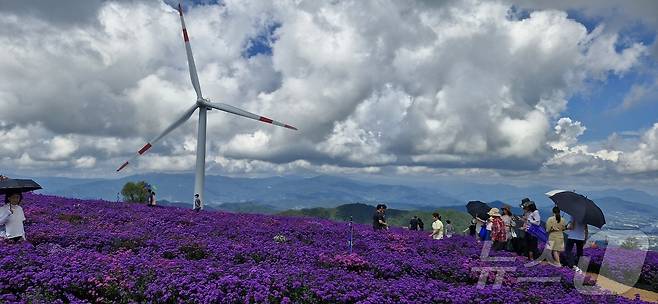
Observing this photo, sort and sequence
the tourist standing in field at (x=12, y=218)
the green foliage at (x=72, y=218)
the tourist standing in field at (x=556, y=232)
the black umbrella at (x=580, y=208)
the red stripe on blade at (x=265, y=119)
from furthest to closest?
the red stripe on blade at (x=265, y=119) < the green foliage at (x=72, y=218) < the tourist standing in field at (x=556, y=232) < the black umbrella at (x=580, y=208) < the tourist standing in field at (x=12, y=218)

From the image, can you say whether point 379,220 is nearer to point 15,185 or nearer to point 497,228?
point 497,228

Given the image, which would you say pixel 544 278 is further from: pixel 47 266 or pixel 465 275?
pixel 47 266

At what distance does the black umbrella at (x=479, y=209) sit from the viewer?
2474 centimetres

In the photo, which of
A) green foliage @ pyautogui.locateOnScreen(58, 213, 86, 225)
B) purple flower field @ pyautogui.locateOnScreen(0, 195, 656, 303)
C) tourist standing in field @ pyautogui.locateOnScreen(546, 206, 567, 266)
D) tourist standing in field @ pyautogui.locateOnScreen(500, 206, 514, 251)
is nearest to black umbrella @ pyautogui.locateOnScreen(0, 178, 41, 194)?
purple flower field @ pyautogui.locateOnScreen(0, 195, 656, 303)

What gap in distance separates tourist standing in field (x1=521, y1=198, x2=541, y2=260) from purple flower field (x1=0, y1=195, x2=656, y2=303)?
2.31 meters

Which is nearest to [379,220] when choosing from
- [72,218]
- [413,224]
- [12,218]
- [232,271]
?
[413,224]

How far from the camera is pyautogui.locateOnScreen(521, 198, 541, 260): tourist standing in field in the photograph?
1998cm

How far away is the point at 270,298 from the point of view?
10359 mm

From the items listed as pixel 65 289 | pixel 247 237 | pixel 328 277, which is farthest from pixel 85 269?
pixel 247 237

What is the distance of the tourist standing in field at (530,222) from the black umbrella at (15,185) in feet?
59.1

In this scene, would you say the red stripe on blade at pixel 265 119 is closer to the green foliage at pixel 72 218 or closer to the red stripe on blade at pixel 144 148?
the red stripe on blade at pixel 144 148

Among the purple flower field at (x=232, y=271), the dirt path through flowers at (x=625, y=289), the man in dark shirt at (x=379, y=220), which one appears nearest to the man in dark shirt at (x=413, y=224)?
the man in dark shirt at (x=379, y=220)

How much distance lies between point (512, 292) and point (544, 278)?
2924 mm

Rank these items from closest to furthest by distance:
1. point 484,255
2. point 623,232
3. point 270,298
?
1. point 270,298
2. point 623,232
3. point 484,255
